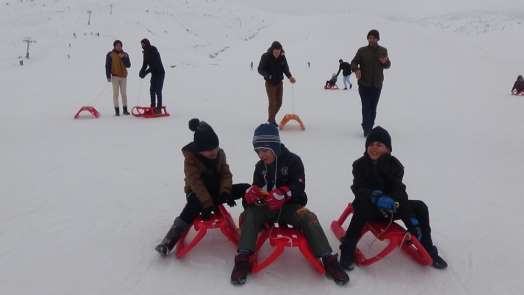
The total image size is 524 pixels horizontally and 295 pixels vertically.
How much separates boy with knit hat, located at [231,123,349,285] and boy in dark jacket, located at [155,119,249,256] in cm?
29

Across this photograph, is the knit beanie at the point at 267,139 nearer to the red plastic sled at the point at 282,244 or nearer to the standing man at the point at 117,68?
the red plastic sled at the point at 282,244

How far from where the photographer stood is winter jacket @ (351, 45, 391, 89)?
7285mm

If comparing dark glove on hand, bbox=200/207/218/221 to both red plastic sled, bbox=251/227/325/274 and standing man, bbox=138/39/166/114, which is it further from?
standing man, bbox=138/39/166/114

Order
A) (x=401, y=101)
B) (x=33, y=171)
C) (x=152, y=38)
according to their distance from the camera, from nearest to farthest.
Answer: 1. (x=33, y=171)
2. (x=401, y=101)
3. (x=152, y=38)

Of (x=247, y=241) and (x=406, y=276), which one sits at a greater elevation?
(x=247, y=241)

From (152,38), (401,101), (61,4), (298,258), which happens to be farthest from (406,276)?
(61,4)

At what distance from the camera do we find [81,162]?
591 centimetres

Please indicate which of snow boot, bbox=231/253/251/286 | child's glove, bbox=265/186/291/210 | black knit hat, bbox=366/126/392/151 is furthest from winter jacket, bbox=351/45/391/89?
snow boot, bbox=231/253/251/286

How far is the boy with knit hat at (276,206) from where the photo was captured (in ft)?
10.4

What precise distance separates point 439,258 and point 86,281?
2.58 m

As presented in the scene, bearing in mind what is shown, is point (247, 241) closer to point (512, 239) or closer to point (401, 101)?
point (512, 239)

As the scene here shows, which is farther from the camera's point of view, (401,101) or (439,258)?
(401,101)

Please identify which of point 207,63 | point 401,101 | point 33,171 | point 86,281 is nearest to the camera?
point 86,281

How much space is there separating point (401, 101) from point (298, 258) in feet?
33.1
